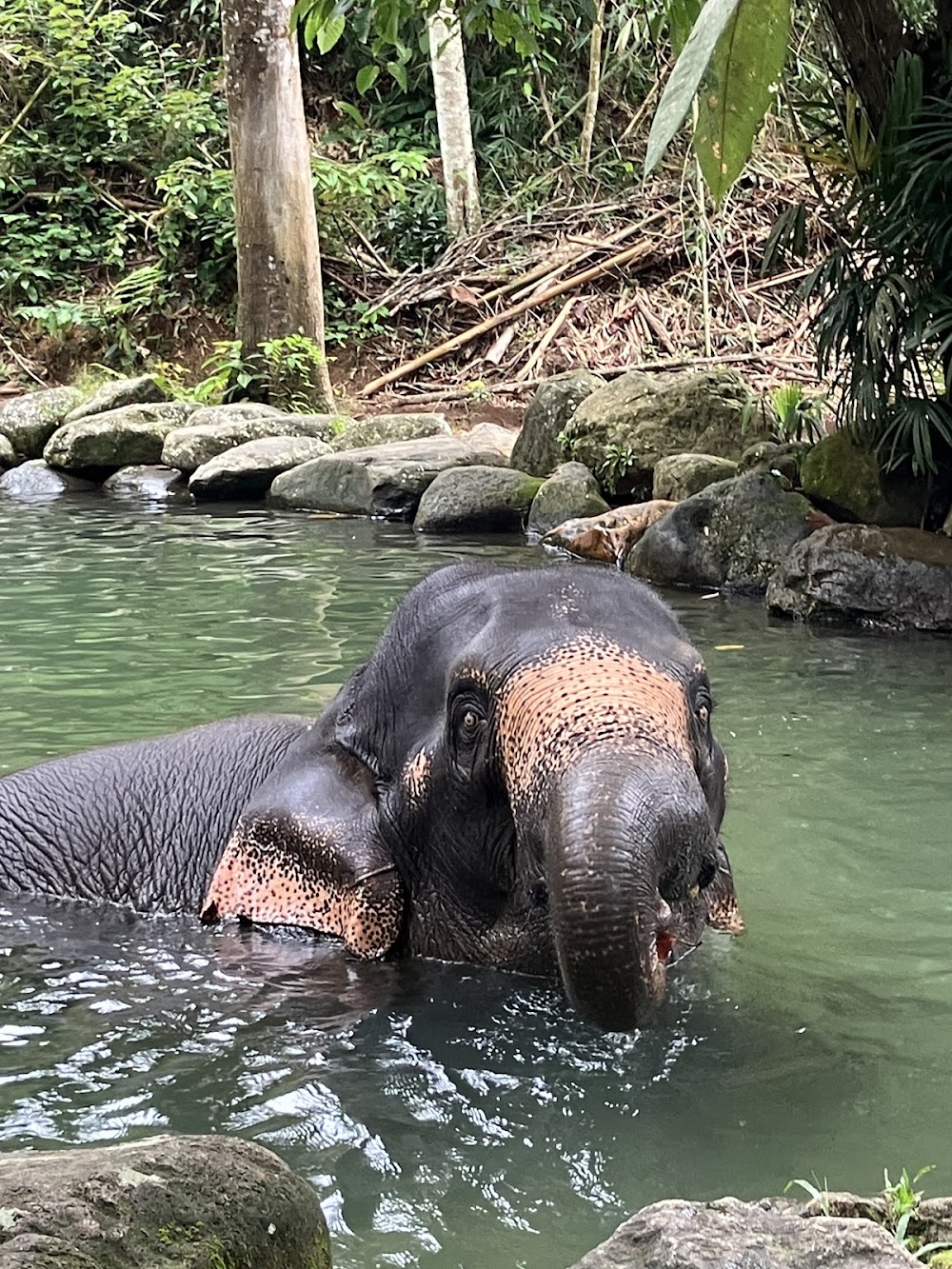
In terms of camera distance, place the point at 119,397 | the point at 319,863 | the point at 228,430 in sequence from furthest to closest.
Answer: the point at 119,397, the point at 228,430, the point at 319,863

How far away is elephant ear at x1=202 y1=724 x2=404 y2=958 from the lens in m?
3.97

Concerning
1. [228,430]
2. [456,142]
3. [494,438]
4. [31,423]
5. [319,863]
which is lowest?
[319,863]

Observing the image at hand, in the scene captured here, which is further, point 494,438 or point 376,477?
point 494,438

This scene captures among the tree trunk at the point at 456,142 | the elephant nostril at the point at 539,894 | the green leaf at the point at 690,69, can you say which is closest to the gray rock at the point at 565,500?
the elephant nostril at the point at 539,894

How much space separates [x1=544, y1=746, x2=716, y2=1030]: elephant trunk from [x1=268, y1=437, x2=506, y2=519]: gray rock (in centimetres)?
1121

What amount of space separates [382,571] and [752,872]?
656 cm

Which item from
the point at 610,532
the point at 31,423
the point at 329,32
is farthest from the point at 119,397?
the point at 329,32

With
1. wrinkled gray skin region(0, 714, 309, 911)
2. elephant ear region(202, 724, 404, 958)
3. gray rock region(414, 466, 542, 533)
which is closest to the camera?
elephant ear region(202, 724, 404, 958)

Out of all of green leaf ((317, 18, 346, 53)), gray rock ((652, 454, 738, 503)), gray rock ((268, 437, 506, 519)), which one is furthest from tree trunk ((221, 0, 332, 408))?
green leaf ((317, 18, 346, 53))

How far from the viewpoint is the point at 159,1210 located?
216cm

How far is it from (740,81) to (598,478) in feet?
39.0

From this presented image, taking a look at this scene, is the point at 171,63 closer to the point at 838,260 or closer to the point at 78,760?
the point at 838,260

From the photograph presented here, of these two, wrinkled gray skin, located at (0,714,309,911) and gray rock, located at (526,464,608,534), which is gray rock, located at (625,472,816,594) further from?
wrinkled gray skin, located at (0,714,309,911)

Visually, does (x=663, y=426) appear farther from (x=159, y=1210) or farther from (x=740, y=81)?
(x=740, y=81)
